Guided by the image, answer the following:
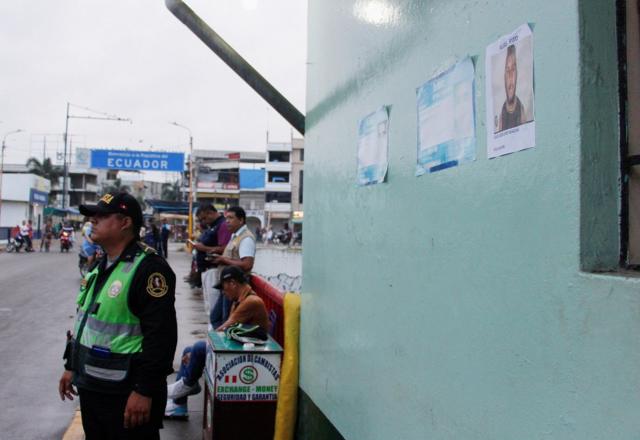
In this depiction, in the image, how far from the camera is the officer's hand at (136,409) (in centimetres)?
302

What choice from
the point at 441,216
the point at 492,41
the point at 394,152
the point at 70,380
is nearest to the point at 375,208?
the point at 394,152

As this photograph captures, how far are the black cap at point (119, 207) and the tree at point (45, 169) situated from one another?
7443cm

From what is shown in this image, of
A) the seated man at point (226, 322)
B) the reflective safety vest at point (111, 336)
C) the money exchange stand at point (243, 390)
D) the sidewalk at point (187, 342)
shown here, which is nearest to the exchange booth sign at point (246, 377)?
the money exchange stand at point (243, 390)

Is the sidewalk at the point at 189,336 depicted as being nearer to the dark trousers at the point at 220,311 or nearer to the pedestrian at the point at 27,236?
the dark trousers at the point at 220,311

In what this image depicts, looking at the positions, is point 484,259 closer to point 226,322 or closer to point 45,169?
point 226,322

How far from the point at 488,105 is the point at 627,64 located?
0.48m

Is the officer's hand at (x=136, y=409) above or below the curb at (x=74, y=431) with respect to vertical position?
above

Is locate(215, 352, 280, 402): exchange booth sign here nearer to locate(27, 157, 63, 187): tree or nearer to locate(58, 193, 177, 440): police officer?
locate(58, 193, 177, 440): police officer

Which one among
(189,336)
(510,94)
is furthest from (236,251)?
(510,94)

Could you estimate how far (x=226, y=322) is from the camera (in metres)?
5.23

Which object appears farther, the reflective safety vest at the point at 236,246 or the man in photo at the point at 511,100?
the reflective safety vest at the point at 236,246

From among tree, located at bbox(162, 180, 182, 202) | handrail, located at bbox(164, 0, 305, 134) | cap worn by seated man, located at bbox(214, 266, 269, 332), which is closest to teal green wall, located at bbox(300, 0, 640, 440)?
handrail, located at bbox(164, 0, 305, 134)

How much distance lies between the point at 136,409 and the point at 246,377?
4.72ft

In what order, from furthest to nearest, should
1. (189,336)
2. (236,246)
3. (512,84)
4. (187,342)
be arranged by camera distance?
(189,336)
(187,342)
(236,246)
(512,84)
